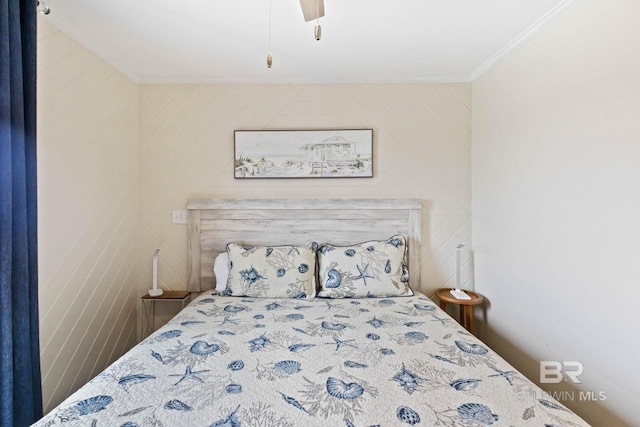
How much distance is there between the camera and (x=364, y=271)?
227 cm

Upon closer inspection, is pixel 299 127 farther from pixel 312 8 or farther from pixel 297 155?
pixel 312 8

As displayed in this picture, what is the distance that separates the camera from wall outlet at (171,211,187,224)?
258 centimetres

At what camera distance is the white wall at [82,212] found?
171 centimetres

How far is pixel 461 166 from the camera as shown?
2.58 meters

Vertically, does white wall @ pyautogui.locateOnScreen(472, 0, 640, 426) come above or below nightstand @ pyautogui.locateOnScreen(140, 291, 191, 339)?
above

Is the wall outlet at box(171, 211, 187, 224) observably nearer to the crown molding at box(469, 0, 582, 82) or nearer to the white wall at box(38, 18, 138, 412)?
the white wall at box(38, 18, 138, 412)

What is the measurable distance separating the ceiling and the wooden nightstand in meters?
1.81

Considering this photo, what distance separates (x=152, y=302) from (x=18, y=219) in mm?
1401

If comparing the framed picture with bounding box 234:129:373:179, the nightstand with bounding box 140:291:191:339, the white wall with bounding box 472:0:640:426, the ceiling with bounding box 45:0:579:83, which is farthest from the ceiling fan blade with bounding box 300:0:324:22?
the nightstand with bounding box 140:291:191:339

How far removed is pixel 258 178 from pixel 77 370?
5.98ft

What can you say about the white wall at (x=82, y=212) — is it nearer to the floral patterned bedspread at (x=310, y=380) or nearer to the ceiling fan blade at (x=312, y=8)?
the floral patterned bedspread at (x=310, y=380)

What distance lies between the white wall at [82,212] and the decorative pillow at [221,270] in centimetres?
76

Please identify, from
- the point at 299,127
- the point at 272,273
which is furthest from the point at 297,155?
the point at 272,273

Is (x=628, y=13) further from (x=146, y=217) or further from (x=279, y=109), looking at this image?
(x=146, y=217)
